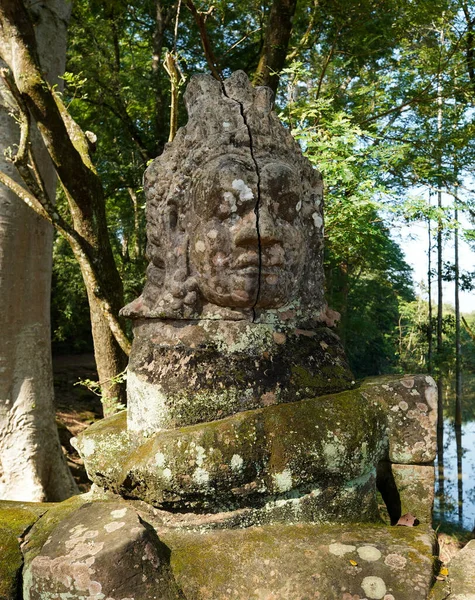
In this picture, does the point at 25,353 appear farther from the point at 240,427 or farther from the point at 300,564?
the point at 300,564

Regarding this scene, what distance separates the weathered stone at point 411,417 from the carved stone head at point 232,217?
0.45 meters

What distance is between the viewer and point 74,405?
10633 mm

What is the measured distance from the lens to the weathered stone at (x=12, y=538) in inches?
75.1

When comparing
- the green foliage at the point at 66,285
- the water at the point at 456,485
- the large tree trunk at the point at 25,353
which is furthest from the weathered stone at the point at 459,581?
the green foliage at the point at 66,285

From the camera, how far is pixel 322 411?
6.70 feet

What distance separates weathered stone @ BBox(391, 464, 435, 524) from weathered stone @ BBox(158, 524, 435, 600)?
274mm

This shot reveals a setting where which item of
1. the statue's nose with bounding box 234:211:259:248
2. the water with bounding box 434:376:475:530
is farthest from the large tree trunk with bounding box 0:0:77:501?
the water with bounding box 434:376:475:530

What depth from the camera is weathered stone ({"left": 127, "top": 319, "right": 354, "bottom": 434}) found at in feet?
6.85

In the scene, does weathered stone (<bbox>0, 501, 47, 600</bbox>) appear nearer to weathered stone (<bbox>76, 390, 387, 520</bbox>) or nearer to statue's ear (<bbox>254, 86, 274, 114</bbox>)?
weathered stone (<bbox>76, 390, 387, 520</bbox>)

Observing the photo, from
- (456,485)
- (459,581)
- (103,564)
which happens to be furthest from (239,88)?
(456,485)

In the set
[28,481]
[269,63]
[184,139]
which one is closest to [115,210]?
[269,63]

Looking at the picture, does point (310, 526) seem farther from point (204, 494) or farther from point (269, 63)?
point (269, 63)

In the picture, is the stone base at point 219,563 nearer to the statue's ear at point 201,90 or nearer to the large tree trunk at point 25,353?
the statue's ear at point 201,90

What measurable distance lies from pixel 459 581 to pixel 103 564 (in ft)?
3.67
